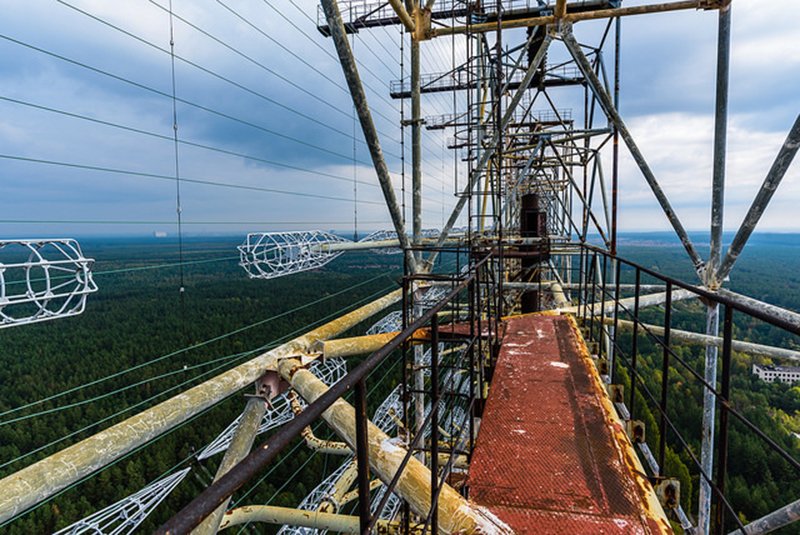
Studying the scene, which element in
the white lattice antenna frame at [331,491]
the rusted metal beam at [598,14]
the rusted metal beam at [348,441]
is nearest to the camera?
the rusted metal beam at [348,441]

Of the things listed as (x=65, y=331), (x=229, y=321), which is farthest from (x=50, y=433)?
(x=65, y=331)

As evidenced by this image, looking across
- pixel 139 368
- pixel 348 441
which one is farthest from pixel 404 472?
pixel 139 368

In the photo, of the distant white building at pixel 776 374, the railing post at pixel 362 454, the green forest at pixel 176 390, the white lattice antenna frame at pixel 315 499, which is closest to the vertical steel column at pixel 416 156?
the white lattice antenna frame at pixel 315 499

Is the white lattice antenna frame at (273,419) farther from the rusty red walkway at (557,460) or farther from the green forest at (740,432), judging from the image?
the green forest at (740,432)

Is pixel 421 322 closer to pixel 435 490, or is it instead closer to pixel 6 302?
pixel 435 490

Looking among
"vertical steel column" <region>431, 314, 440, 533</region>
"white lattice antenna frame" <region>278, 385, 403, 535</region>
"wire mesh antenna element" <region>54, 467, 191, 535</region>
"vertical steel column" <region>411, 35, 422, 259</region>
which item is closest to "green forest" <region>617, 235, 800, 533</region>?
"white lattice antenna frame" <region>278, 385, 403, 535</region>
